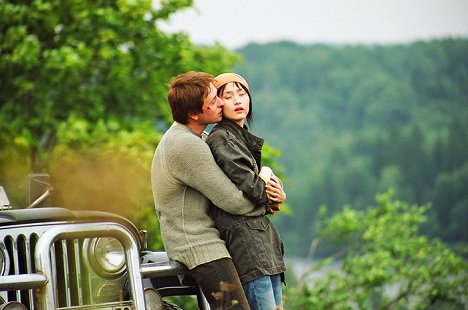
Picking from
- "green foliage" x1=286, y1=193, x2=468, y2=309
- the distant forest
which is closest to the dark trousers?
"green foliage" x1=286, y1=193, x2=468, y2=309

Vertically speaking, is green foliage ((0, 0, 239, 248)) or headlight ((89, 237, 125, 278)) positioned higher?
green foliage ((0, 0, 239, 248))

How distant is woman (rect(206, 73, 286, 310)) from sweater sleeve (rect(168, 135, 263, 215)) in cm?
5

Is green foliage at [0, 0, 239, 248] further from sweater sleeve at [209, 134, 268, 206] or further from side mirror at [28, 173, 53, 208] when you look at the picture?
sweater sleeve at [209, 134, 268, 206]

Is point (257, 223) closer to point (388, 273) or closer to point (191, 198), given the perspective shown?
point (191, 198)

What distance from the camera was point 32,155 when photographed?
17984mm

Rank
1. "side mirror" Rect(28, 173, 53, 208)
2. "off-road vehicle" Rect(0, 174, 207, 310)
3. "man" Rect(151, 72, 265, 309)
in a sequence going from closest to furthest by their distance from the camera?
"off-road vehicle" Rect(0, 174, 207, 310) < "man" Rect(151, 72, 265, 309) < "side mirror" Rect(28, 173, 53, 208)

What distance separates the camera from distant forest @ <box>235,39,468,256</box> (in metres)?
69.7

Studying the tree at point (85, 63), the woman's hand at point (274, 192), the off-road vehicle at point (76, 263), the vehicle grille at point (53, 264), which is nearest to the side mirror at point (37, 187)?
the off-road vehicle at point (76, 263)

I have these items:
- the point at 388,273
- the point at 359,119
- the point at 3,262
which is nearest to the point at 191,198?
the point at 3,262

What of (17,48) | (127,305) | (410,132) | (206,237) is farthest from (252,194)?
(410,132)

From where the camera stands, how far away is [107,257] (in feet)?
17.8

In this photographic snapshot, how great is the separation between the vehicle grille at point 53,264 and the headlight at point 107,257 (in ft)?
0.28

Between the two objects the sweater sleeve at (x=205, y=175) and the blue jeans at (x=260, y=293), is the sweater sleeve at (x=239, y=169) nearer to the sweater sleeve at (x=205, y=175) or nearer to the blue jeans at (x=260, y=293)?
the sweater sleeve at (x=205, y=175)

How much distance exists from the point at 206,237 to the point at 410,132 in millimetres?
73242
